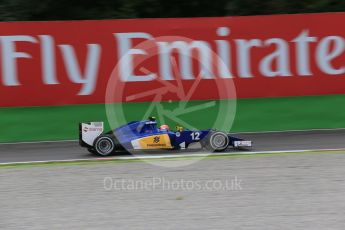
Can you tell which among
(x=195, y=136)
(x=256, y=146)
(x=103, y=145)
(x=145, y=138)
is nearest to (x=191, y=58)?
(x=256, y=146)

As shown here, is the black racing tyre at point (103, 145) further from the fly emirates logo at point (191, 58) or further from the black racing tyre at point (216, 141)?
the fly emirates logo at point (191, 58)

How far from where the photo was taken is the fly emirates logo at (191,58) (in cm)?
1307

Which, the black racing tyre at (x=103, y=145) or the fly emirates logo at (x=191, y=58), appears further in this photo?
the fly emirates logo at (x=191, y=58)

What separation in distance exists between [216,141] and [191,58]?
287cm

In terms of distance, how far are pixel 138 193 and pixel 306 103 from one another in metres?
6.70

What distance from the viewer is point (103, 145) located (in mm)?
11086

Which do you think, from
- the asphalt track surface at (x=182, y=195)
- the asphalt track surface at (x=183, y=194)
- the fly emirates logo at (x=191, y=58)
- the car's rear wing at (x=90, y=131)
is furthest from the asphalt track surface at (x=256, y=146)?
the fly emirates logo at (x=191, y=58)

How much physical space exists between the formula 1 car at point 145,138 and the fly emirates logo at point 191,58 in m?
2.32

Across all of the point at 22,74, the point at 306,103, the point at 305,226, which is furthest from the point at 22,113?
the point at 305,226

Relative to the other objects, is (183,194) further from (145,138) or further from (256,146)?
(256,146)

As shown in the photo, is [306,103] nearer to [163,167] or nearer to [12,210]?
[163,167]

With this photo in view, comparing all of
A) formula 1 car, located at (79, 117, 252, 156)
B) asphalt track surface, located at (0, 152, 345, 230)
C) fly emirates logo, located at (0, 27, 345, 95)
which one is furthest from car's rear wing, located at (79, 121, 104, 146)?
fly emirates logo, located at (0, 27, 345, 95)

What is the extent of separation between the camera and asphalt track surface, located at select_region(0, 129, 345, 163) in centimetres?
1146

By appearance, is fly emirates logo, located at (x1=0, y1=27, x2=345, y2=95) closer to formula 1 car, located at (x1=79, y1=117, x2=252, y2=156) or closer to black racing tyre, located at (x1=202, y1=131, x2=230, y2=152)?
formula 1 car, located at (x1=79, y1=117, x2=252, y2=156)
